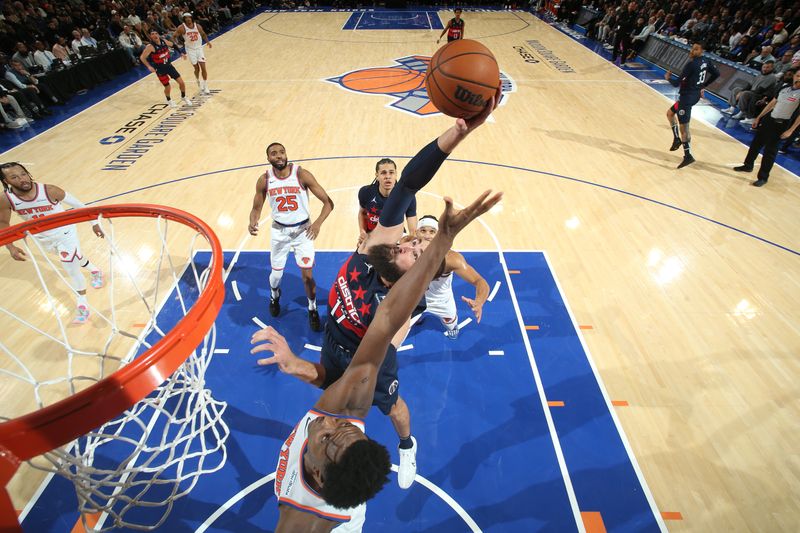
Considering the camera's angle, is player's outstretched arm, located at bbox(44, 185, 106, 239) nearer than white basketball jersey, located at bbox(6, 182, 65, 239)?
No

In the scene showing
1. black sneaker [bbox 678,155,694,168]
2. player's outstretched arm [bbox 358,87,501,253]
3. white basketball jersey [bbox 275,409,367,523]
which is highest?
player's outstretched arm [bbox 358,87,501,253]

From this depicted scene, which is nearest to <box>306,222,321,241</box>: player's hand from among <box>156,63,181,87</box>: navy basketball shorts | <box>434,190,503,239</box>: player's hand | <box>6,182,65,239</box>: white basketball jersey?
<box>6,182,65,239</box>: white basketball jersey

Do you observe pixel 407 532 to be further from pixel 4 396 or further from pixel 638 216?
pixel 638 216

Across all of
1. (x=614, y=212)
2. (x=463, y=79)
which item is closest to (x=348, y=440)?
(x=463, y=79)

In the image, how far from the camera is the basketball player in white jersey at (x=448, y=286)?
3.84m

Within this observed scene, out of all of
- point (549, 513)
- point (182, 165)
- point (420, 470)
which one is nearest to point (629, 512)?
point (549, 513)

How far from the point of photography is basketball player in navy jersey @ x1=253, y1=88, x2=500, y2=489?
234cm

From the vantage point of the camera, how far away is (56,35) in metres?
12.5

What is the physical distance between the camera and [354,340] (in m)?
3.09

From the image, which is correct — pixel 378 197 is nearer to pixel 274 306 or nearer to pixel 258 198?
pixel 258 198

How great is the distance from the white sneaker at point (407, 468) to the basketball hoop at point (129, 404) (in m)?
1.37

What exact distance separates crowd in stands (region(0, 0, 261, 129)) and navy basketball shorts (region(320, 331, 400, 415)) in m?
10.7

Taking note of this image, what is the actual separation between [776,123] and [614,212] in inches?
118

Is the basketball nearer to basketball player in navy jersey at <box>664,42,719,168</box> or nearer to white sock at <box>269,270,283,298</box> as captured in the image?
white sock at <box>269,270,283,298</box>
